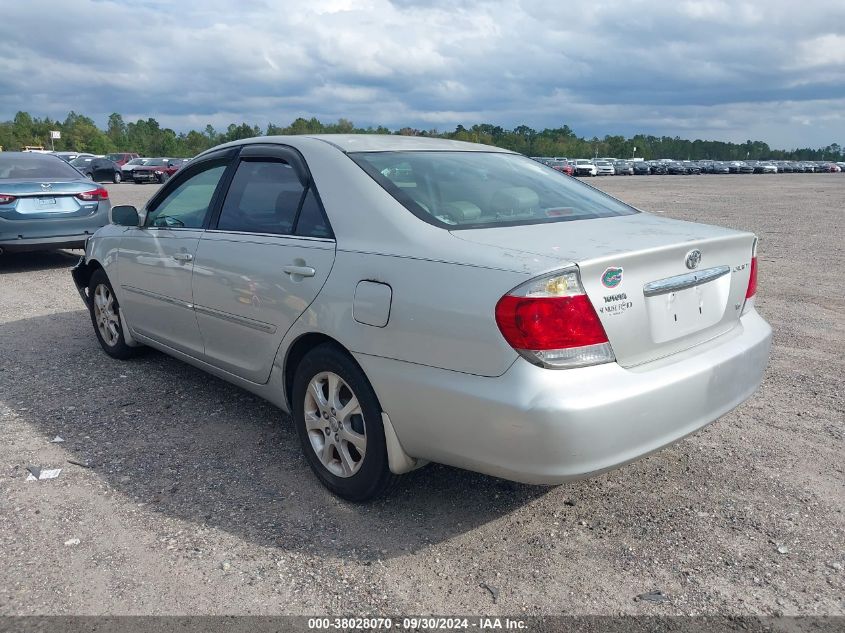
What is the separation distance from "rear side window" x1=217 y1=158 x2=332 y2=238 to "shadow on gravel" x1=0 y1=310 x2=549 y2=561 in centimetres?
121

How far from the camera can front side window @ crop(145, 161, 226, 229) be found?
4.47 m

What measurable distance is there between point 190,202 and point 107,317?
5.10ft

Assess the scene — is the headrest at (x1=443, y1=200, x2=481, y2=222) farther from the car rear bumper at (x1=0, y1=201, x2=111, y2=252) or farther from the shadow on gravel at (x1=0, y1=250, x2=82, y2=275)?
the shadow on gravel at (x1=0, y1=250, x2=82, y2=275)

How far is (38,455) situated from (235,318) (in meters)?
1.32

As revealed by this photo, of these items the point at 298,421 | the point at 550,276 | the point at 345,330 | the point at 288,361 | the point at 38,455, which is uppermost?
the point at 550,276

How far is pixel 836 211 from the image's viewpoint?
20281mm

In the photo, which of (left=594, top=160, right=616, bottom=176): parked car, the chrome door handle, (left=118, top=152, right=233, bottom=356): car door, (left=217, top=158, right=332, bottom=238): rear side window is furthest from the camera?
(left=594, top=160, right=616, bottom=176): parked car

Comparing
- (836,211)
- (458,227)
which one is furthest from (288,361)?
(836,211)

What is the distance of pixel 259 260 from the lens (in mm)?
3785

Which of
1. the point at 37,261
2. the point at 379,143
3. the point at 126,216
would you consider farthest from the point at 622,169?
the point at 379,143

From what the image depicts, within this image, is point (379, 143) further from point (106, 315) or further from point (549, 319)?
point (106, 315)

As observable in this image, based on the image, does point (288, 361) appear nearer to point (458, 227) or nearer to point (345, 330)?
point (345, 330)

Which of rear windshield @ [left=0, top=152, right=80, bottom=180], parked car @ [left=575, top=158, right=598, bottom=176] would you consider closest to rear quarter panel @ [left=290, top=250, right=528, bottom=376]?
rear windshield @ [left=0, top=152, right=80, bottom=180]

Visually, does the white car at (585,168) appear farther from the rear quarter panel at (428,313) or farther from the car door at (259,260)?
the rear quarter panel at (428,313)
